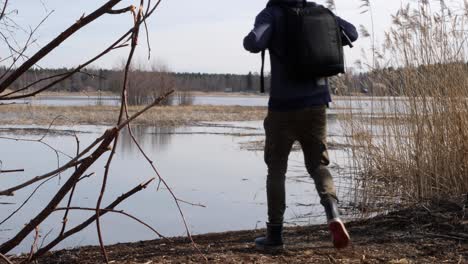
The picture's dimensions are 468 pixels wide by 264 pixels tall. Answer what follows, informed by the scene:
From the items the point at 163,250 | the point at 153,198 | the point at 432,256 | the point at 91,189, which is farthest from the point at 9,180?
the point at 432,256

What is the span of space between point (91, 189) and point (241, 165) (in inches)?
142

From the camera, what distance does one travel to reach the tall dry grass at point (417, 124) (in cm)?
555

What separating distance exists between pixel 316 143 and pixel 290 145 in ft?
0.52

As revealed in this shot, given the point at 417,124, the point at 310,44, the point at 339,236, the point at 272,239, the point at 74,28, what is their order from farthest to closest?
the point at 417,124 → the point at 272,239 → the point at 310,44 → the point at 339,236 → the point at 74,28

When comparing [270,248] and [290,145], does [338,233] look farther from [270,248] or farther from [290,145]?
[290,145]

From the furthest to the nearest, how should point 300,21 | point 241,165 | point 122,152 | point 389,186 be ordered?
point 122,152 < point 241,165 < point 389,186 < point 300,21

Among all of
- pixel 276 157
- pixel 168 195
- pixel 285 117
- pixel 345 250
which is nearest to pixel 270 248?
pixel 345 250

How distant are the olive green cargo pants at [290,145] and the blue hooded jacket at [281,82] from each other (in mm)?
50

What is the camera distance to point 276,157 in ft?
12.2

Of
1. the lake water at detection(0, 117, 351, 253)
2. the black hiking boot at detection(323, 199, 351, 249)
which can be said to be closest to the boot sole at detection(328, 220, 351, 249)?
the black hiking boot at detection(323, 199, 351, 249)

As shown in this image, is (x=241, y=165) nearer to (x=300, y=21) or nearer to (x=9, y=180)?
(x=9, y=180)

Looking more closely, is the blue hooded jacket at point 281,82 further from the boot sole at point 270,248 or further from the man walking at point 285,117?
the boot sole at point 270,248

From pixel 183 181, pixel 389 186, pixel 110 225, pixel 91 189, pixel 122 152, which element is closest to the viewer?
pixel 110 225

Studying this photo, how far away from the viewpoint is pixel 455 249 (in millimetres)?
3752
